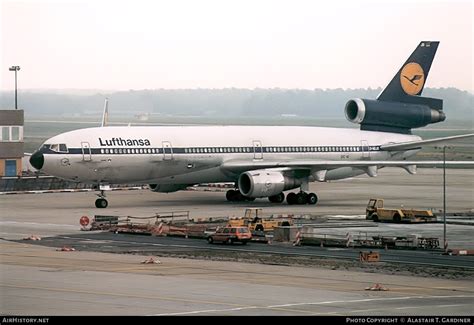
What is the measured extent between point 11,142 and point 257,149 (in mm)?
26266

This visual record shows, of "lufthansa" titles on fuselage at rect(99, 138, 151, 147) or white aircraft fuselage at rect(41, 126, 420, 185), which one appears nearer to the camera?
white aircraft fuselage at rect(41, 126, 420, 185)

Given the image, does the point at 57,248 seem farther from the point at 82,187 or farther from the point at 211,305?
the point at 82,187

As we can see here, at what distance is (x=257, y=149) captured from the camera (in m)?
75.2

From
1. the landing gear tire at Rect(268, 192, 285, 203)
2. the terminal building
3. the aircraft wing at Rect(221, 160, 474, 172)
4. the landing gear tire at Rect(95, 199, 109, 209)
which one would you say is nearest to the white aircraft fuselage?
the aircraft wing at Rect(221, 160, 474, 172)

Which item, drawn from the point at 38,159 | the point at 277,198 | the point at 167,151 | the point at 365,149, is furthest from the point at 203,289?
the point at 365,149

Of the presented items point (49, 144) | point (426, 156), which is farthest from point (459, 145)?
point (49, 144)

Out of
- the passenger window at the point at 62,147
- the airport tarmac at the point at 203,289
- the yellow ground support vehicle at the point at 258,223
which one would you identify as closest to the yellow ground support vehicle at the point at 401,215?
the yellow ground support vehicle at the point at 258,223

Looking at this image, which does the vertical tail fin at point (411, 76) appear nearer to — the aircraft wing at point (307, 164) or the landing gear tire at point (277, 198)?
the aircraft wing at point (307, 164)

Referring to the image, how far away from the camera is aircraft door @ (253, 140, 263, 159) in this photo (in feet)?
246

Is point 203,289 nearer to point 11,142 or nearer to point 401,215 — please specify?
point 401,215

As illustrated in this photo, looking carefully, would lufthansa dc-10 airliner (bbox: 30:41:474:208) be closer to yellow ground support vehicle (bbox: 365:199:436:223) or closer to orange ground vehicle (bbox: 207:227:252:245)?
yellow ground support vehicle (bbox: 365:199:436:223)

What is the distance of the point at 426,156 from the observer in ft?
431

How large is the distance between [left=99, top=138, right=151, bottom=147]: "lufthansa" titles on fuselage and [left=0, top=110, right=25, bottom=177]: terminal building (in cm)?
2492

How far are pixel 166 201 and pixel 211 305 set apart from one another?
151ft
